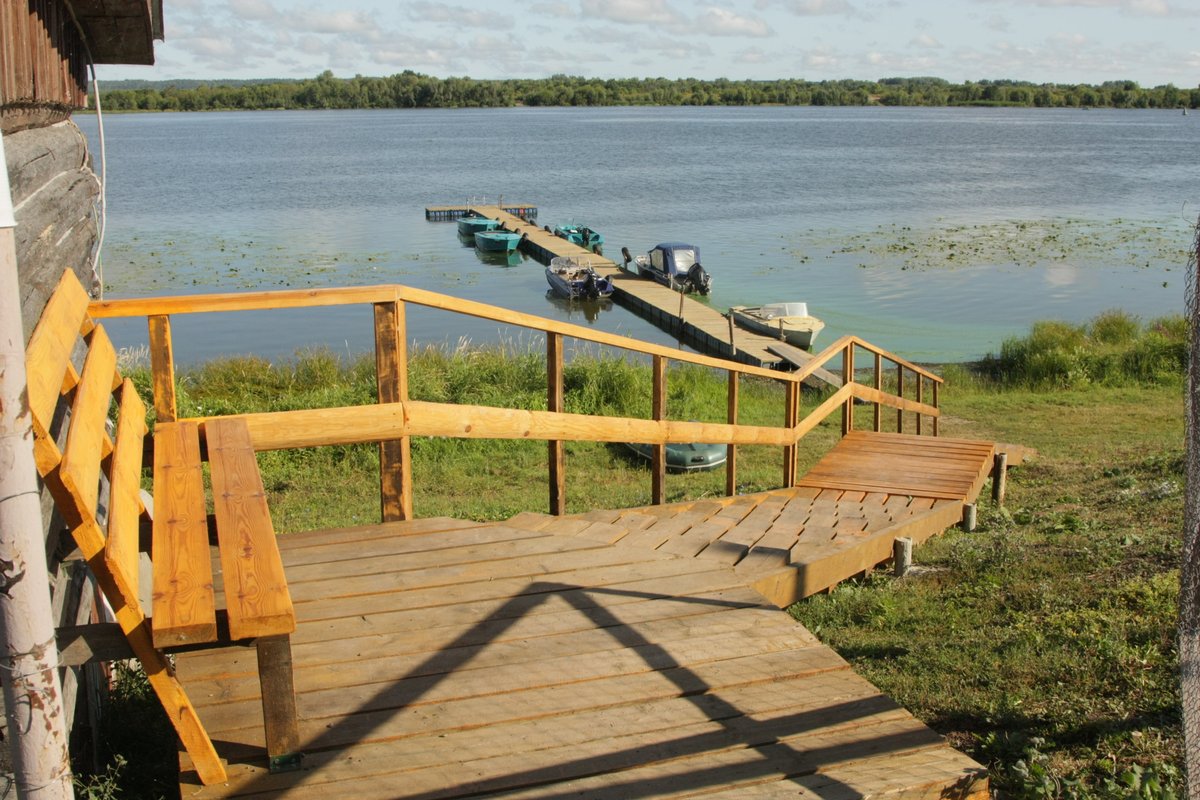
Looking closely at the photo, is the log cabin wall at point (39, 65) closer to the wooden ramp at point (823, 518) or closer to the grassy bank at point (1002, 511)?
the grassy bank at point (1002, 511)

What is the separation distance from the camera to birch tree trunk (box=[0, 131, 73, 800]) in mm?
1942

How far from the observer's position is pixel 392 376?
16.2ft

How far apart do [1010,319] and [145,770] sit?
30.5m

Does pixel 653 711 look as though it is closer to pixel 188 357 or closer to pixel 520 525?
pixel 520 525

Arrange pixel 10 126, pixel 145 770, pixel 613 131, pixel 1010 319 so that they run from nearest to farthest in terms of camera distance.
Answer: pixel 145 770 < pixel 10 126 < pixel 1010 319 < pixel 613 131

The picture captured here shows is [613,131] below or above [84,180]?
above

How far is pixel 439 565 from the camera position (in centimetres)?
473

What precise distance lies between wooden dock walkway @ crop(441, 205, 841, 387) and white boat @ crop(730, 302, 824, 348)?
0.26m

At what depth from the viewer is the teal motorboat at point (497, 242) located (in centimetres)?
4491

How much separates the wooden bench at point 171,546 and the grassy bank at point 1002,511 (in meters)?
0.84

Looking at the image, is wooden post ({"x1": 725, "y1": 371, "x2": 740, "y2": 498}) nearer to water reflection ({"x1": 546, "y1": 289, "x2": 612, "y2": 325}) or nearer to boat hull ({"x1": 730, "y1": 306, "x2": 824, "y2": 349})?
boat hull ({"x1": 730, "y1": 306, "x2": 824, "y2": 349})

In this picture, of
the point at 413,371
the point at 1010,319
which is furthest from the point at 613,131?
the point at 413,371

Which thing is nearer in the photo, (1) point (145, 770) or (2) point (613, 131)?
(1) point (145, 770)

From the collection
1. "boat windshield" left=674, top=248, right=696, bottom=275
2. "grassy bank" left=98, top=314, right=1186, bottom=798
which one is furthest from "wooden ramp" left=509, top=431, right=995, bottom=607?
"boat windshield" left=674, top=248, right=696, bottom=275
